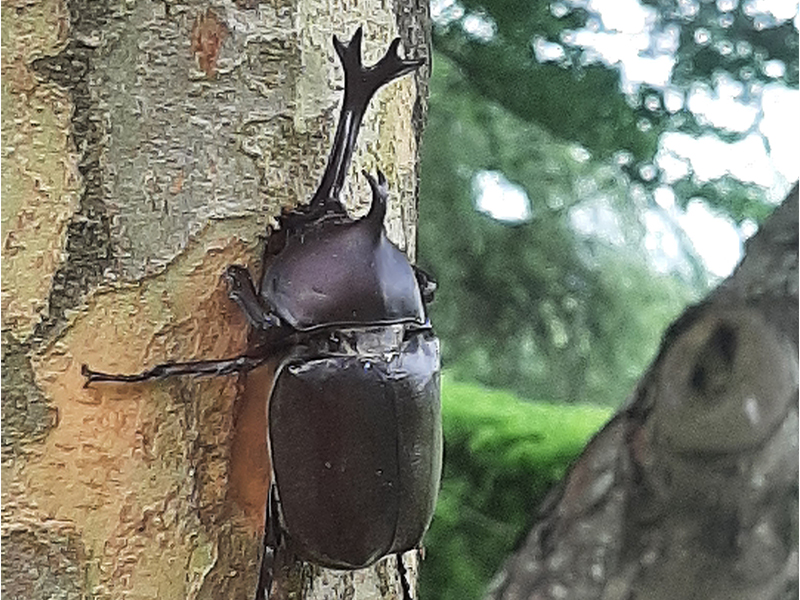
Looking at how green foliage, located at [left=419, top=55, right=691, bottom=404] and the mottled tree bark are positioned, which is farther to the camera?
green foliage, located at [left=419, top=55, right=691, bottom=404]

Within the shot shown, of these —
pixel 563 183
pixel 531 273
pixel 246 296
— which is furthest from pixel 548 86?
pixel 246 296

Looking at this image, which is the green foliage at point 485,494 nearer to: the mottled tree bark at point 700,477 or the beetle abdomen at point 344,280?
the mottled tree bark at point 700,477

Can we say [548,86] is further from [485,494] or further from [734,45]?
[485,494]

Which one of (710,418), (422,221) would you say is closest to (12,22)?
(710,418)

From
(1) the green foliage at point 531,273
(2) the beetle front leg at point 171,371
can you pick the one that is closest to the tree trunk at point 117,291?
(2) the beetle front leg at point 171,371

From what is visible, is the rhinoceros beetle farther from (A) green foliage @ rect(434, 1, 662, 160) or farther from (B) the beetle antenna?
(A) green foliage @ rect(434, 1, 662, 160)

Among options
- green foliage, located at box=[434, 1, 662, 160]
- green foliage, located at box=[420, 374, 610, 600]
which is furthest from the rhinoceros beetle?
green foliage, located at box=[434, 1, 662, 160]

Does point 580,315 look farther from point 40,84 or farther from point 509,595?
point 40,84
